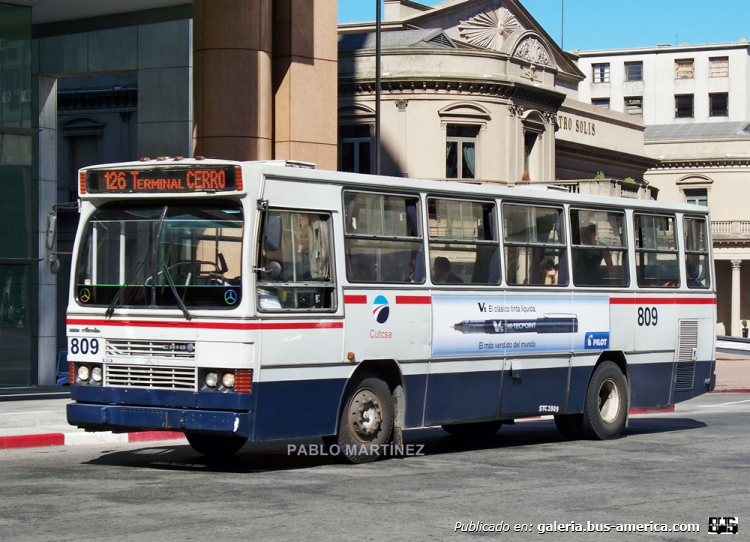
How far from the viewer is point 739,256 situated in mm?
78250

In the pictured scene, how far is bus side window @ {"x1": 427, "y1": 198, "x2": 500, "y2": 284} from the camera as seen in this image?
13.5 meters

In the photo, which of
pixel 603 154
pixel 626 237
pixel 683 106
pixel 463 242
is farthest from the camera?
pixel 683 106

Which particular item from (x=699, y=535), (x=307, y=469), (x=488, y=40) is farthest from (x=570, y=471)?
(x=488, y=40)

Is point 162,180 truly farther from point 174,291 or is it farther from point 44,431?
point 44,431

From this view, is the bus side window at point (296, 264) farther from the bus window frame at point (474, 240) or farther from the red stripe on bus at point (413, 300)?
the bus window frame at point (474, 240)

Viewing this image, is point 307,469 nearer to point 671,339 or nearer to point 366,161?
point 671,339

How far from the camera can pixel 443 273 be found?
13531 millimetres

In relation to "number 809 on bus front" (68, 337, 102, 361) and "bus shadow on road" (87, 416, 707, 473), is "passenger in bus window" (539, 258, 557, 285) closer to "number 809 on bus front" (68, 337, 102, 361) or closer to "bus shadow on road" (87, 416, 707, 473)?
"bus shadow on road" (87, 416, 707, 473)

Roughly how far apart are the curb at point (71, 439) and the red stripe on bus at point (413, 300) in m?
4.10

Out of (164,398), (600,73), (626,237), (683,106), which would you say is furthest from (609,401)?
(600,73)

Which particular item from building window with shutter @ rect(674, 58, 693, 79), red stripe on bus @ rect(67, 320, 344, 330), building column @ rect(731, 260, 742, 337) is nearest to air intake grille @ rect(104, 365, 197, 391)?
red stripe on bus @ rect(67, 320, 344, 330)

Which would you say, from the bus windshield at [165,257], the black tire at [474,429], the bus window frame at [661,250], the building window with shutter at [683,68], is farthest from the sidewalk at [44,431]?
the building window with shutter at [683,68]

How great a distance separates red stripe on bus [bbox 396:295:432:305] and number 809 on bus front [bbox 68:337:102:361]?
322 cm
